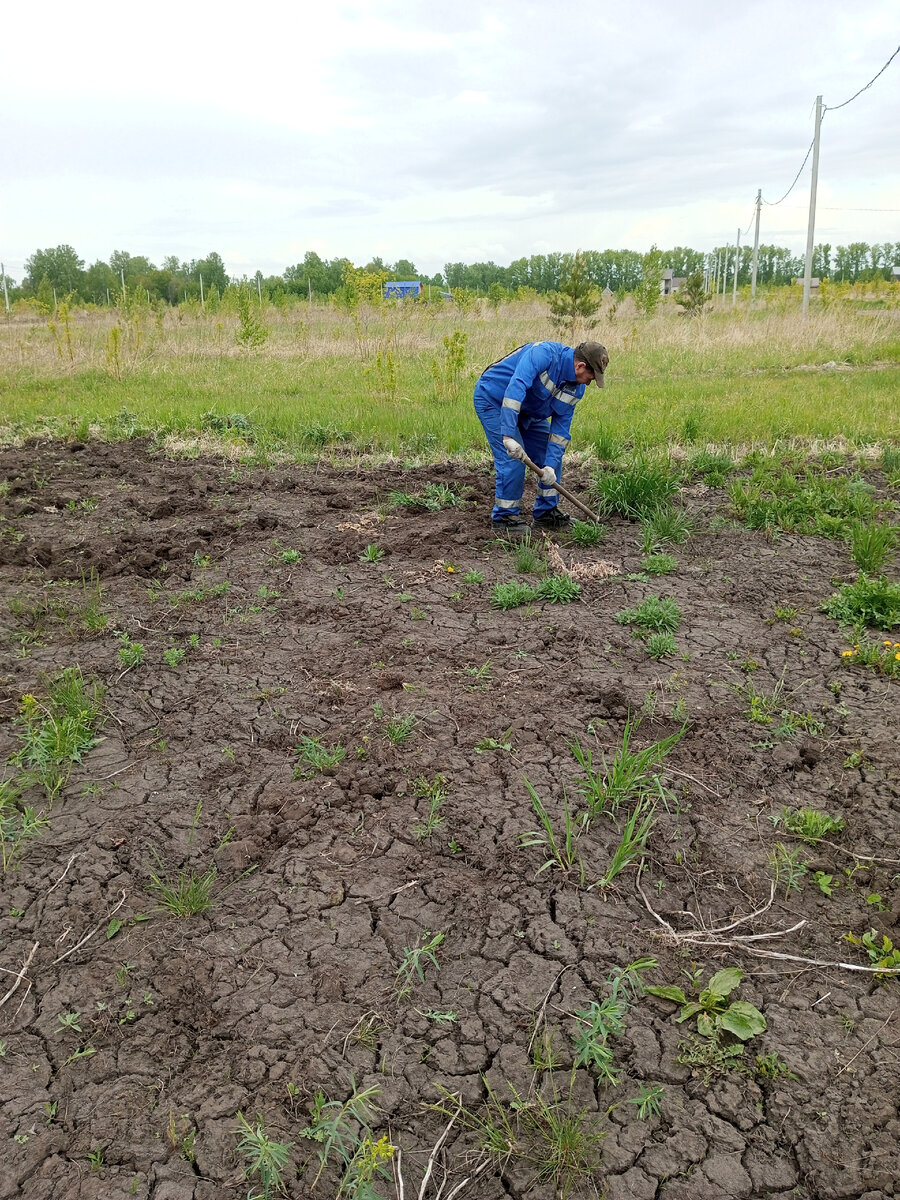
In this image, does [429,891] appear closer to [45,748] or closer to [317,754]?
[317,754]

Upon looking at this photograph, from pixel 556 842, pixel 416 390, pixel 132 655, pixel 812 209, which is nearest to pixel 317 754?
pixel 556 842

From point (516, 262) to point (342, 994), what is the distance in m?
79.6

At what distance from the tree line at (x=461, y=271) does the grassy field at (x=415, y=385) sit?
24.8 meters

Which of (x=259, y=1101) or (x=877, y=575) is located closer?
(x=259, y=1101)

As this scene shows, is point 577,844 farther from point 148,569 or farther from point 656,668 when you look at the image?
point 148,569

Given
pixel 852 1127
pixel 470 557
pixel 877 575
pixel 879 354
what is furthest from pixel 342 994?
pixel 879 354

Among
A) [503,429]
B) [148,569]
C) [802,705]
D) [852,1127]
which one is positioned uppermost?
[503,429]

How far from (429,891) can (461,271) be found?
7913 cm

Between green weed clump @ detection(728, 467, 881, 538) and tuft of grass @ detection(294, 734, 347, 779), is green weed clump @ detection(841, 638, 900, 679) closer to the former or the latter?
green weed clump @ detection(728, 467, 881, 538)

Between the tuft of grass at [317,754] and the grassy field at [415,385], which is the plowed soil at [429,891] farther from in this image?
the grassy field at [415,385]

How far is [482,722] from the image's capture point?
343cm

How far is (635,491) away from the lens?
5781 millimetres

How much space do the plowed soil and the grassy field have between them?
3735 millimetres

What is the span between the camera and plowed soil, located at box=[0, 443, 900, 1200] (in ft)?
6.22
